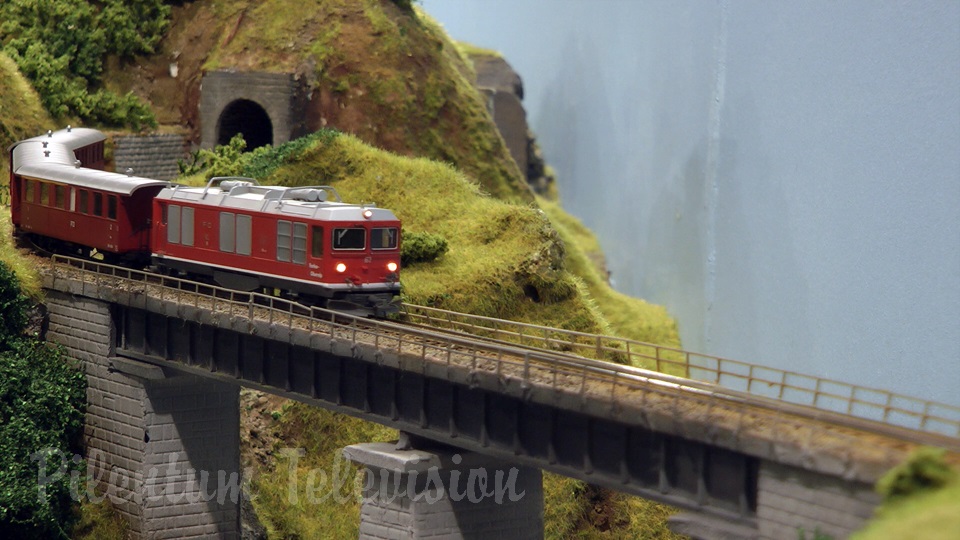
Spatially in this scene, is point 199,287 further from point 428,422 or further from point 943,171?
point 943,171

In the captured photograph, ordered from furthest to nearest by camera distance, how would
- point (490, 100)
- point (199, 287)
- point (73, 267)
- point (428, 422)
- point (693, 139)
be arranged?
point (490, 100), point (693, 139), point (73, 267), point (199, 287), point (428, 422)

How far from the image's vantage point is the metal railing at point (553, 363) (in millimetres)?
22281

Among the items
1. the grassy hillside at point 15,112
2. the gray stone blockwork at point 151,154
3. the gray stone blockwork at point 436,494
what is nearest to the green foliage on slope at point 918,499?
A: the gray stone blockwork at point 436,494

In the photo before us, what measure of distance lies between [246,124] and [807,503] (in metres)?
40.0

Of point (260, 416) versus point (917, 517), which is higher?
point (917, 517)

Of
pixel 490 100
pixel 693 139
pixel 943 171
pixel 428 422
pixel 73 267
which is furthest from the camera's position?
pixel 490 100

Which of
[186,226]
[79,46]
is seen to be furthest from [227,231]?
[79,46]

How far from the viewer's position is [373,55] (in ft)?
179

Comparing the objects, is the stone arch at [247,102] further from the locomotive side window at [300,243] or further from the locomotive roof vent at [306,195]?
the locomotive side window at [300,243]

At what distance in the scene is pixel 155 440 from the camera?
119ft

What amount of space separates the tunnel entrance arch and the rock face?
20338 mm

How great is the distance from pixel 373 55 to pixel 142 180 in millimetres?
19113

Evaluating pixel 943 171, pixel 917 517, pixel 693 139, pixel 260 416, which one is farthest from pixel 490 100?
pixel 917 517

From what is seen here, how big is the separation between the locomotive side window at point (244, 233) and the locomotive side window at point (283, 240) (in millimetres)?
1139
